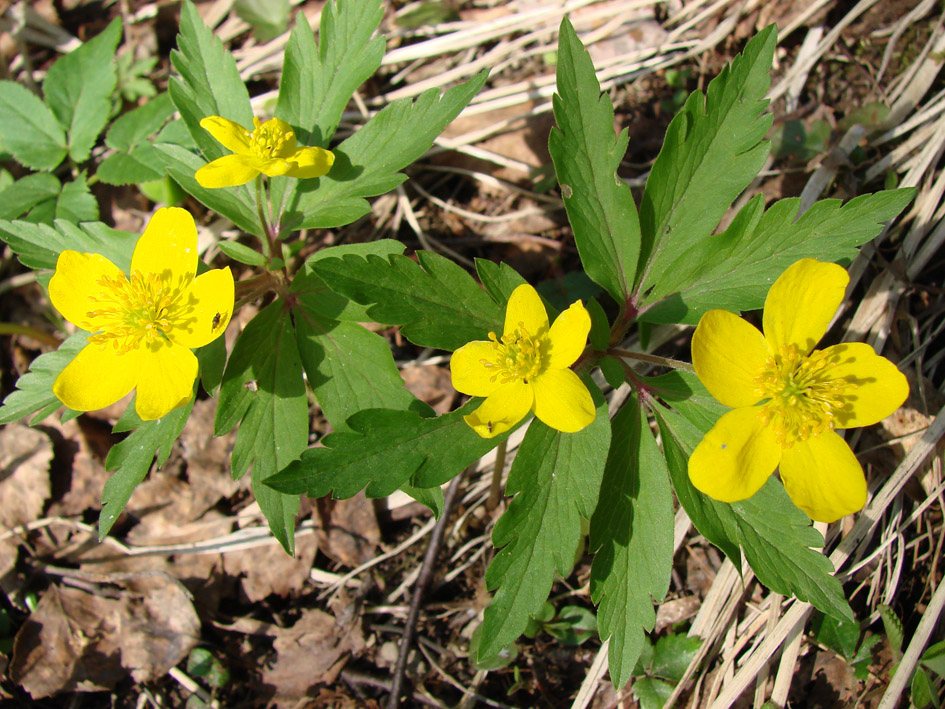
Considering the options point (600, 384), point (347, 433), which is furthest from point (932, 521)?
point (347, 433)

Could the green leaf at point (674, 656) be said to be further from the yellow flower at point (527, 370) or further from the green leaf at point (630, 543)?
the yellow flower at point (527, 370)

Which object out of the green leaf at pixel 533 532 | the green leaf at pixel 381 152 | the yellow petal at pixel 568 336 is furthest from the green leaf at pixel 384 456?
the green leaf at pixel 381 152

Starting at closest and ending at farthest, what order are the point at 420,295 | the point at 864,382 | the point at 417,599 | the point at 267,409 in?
1. the point at 864,382
2. the point at 420,295
3. the point at 267,409
4. the point at 417,599

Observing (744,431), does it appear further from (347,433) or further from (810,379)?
(347,433)

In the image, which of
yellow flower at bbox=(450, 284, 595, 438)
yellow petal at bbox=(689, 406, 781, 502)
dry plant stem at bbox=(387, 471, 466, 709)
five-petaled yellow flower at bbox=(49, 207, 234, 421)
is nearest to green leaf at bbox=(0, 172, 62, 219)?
five-petaled yellow flower at bbox=(49, 207, 234, 421)

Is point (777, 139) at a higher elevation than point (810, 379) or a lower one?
higher

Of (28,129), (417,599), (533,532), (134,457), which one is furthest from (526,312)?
(28,129)

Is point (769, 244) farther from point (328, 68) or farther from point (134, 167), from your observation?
point (134, 167)
